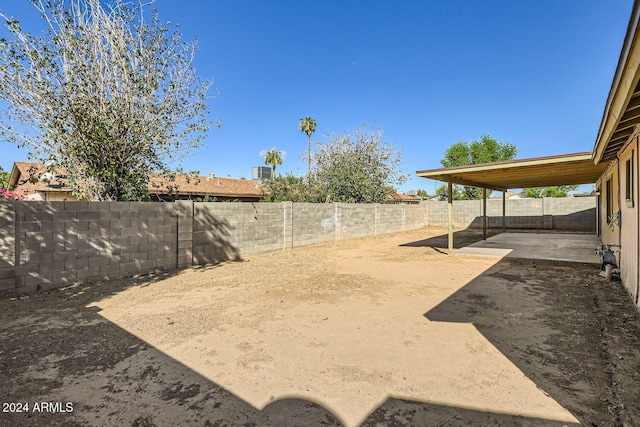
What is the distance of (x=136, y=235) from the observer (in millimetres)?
6496

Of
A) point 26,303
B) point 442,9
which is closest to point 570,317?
point 26,303

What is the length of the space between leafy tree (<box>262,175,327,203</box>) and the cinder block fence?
471 centimetres

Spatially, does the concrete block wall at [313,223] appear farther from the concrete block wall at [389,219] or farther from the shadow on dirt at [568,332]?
the shadow on dirt at [568,332]

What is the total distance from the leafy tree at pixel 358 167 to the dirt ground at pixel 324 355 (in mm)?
13342

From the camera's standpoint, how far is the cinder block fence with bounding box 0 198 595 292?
16.4 ft

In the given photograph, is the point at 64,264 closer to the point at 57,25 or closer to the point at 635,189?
the point at 57,25

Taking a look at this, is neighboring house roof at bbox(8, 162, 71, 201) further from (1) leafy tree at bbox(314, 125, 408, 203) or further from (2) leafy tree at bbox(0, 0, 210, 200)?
(1) leafy tree at bbox(314, 125, 408, 203)

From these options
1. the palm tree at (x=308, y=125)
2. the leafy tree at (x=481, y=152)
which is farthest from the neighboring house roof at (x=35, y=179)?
the leafy tree at (x=481, y=152)

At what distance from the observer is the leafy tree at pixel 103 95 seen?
6.41m

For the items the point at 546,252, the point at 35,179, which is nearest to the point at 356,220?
the point at 546,252

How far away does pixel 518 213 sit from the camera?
18.0 m

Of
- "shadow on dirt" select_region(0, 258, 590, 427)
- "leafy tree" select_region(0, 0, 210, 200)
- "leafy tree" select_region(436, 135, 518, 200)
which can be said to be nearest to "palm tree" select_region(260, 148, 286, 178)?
"leafy tree" select_region(436, 135, 518, 200)

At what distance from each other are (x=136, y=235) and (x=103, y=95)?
3434mm

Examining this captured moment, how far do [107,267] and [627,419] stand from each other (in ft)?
24.6
